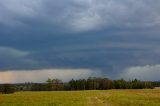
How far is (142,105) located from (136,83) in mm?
141288

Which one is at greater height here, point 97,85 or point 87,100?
point 97,85

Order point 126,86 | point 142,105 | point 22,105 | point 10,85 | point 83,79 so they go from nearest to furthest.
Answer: point 142,105 → point 22,105 → point 10,85 → point 126,86 → point 83,79

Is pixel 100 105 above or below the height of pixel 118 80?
below

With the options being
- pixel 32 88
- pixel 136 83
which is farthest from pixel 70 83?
pixel 136 83

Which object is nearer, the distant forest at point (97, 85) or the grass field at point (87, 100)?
the grass field at point (87, 100)

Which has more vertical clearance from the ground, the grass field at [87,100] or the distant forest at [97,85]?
the distant forest at [97,85]

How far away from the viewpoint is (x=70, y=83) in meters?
190

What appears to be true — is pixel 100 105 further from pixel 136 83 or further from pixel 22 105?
pixel 136 83

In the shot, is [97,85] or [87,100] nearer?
[87,100]

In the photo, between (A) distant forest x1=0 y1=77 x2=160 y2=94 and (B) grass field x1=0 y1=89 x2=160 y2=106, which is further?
(A) distant forest x1=0 y1=77 x2=160 y2=94

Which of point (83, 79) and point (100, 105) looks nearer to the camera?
point (100, 105)

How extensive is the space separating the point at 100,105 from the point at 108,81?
144207 millimetres

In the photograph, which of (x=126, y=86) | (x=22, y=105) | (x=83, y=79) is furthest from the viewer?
(x=83, y=79)

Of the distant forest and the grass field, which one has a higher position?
the distant forest
